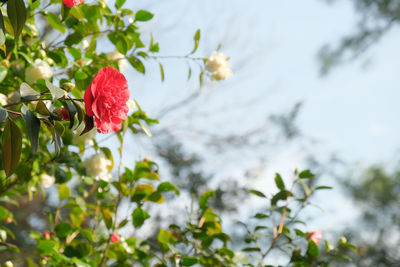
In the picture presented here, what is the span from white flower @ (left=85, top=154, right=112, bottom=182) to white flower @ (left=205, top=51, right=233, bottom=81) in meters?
0.34

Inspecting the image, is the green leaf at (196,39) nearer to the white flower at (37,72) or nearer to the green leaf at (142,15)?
the green leaf at (142,15)

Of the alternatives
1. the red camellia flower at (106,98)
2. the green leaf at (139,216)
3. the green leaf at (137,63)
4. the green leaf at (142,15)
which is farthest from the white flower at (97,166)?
the red camellia flower at (106,98)

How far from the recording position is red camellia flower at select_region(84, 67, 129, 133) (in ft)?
1.40

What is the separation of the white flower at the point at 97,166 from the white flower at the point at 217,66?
34 cm

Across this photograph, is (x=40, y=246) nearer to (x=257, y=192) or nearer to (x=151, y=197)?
(x=151, y=197)

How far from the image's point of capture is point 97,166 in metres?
0.92

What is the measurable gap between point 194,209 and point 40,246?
1.23ft

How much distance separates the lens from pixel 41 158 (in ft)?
3.12

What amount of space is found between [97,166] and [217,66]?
0.38m

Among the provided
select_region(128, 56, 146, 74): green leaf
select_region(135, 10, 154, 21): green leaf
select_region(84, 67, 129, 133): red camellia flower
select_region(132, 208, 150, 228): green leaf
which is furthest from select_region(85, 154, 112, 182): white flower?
select_region(84, 67, 129, 133): red camellia flower

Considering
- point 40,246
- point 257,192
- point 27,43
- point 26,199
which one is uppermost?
point 27,43

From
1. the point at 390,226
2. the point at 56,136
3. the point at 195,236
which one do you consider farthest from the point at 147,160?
the point at 390,226

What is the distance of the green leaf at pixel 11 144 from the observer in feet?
1.38

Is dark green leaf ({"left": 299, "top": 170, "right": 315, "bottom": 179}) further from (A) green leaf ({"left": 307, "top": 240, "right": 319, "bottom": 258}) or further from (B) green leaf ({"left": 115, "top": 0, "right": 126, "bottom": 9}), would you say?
(B) green leaf ({"left": 115, "top": 0, "right": 126, "bottom": 9})
